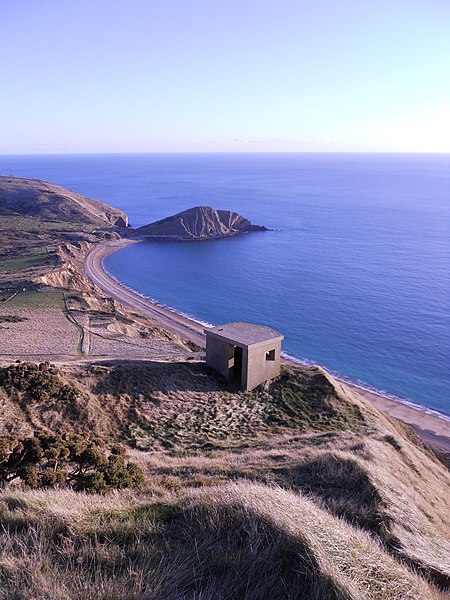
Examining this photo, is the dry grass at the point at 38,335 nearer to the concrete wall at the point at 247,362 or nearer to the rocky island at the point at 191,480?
the rocky island at the point at 191,480

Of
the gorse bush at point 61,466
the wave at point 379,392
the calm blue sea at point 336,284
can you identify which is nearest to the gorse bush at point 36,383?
the gorse bush at point 61,466

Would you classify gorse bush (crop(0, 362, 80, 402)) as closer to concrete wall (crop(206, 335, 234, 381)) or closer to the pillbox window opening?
concrete wall (crop(206, 335, 234, 381))

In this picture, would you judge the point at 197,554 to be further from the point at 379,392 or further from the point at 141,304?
the point at 141,304

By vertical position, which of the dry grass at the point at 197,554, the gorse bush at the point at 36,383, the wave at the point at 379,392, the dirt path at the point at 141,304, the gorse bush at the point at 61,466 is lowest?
the wave at the point at 379,392

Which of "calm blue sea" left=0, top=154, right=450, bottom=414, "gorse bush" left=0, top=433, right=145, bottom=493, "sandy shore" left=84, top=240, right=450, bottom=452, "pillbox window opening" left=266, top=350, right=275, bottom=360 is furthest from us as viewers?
"calm blue sea" left=0, top=154, right=450, bottom=414

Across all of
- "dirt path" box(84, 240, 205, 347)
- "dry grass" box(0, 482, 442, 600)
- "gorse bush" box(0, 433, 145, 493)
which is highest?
"dry grass" box(0, 482, 442, 600)

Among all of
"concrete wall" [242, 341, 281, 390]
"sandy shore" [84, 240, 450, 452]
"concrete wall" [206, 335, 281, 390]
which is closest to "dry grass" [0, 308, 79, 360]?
"concrete wall" [206, 335, 281, 390]
